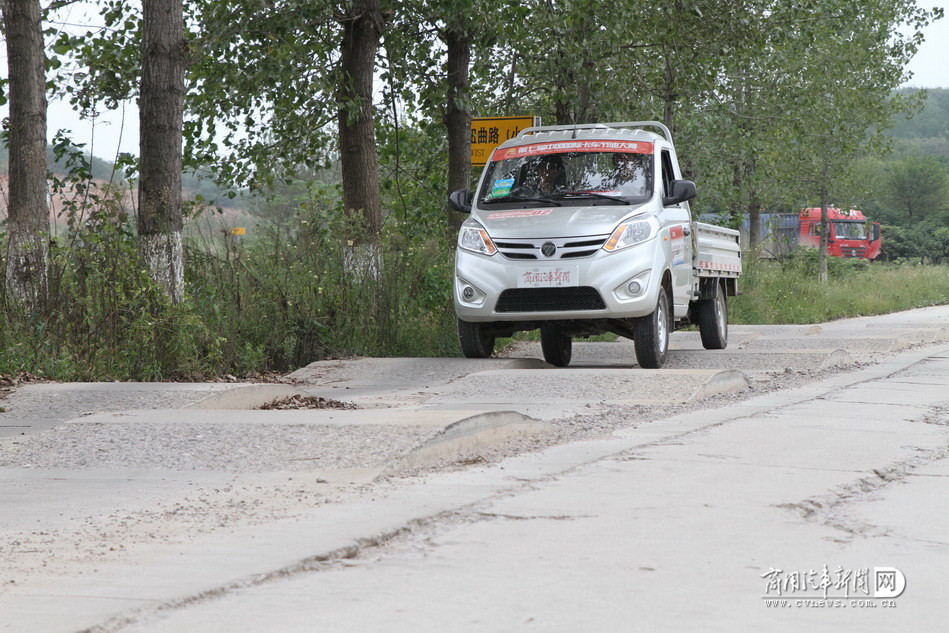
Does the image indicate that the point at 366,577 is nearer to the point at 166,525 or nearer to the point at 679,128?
the point at 166,525

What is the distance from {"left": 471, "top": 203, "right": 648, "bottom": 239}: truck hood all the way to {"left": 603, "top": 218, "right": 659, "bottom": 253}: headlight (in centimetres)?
8

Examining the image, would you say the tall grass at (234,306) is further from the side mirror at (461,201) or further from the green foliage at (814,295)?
the green foliage at (814,295)

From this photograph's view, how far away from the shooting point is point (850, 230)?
229ft

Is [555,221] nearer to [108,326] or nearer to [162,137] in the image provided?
[162,137]

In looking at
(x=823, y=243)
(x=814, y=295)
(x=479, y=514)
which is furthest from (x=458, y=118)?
(x=823, y=243)

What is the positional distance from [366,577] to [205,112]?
56.9 feet

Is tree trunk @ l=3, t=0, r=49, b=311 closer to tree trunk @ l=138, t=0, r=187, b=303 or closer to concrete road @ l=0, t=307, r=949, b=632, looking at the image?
tree trunk @ l=138, t=0, r=187, b=303

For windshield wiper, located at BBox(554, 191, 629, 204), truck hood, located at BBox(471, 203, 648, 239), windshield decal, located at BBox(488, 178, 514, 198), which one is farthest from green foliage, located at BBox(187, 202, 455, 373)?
windshield wiper, located at BBox(554, 191, 629, 204)

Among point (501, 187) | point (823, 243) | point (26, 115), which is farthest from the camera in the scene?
point (823, 243)

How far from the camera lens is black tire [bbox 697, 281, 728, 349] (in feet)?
53.1

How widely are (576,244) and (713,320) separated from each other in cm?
404

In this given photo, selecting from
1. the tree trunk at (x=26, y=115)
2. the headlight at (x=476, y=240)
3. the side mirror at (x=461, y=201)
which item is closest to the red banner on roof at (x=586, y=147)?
the side mirror at (x=461, y=201)

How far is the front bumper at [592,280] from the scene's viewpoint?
499 inches

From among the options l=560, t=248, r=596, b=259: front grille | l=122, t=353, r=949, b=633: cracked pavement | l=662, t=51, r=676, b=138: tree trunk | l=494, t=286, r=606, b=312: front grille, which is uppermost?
→ l=662, t=51, r=676, b=138: tree trunk
